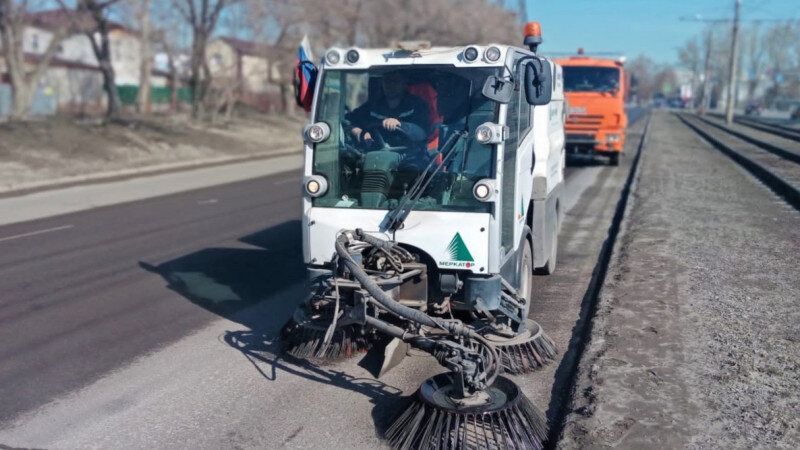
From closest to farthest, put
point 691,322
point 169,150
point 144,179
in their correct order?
point 691,322, point 144,179, point 169,150

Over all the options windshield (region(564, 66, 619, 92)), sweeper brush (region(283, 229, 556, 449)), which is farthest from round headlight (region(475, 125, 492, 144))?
windshield (region(564, 66, 619, 92))

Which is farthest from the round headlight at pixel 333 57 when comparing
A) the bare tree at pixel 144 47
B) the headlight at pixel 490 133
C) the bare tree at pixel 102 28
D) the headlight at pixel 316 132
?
the bare tree at pixel 144 47

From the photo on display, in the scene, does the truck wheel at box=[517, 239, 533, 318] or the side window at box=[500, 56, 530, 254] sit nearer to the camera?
the side window at box=[500, 56, 530, 254]

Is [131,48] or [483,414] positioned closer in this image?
[483,414]

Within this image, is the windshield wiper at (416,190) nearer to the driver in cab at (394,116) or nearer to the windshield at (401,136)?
the windshield at (401,136)

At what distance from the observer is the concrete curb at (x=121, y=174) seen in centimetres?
1920

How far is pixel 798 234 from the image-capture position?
11398 mm

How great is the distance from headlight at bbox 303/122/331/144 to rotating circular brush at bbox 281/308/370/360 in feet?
4.42

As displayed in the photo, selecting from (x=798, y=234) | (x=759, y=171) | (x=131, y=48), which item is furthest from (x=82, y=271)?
(x=131, y=48)

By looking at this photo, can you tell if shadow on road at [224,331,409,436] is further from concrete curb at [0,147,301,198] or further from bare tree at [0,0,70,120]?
bare tree at [0,0,70,120]

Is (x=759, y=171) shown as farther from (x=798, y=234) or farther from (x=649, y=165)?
(x=798, y=234)

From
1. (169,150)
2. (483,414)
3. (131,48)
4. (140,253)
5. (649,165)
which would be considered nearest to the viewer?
(483,414)

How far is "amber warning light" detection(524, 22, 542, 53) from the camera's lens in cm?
884

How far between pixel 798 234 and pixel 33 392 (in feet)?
32.5
